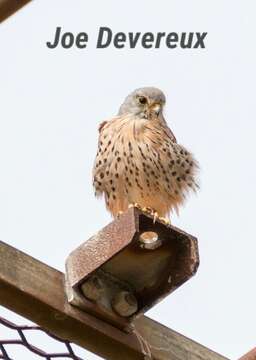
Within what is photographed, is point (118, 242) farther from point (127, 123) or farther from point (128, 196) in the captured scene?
point (127, 123)

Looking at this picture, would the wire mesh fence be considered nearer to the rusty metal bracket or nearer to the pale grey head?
the rusty metal bracket

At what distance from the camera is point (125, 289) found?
3754mm

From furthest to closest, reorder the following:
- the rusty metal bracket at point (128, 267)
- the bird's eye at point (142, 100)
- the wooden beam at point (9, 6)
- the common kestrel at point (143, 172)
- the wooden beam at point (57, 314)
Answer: the bird's eye at point (142, 100) < the common kestrel at point (143, 172) < the rusty metal bracket at point (128, 267) < the wooden beam at point (57, 314) < the wooden beam at point (9, 6)

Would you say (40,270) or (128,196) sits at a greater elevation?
(128,196)

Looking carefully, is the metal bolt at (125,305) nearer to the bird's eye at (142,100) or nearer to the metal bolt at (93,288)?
the metal bolt at (93,288)

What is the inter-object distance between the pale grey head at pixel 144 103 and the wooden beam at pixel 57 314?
4.09 meters

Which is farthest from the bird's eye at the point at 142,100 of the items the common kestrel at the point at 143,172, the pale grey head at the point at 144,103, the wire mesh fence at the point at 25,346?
the wire mesh fence at the point at 25,346

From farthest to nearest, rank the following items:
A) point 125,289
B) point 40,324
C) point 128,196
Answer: point 128,196 → point 125,289 → point 40,324

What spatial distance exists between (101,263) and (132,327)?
0.23m

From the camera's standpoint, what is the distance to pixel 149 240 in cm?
360

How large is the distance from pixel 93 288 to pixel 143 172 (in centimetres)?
311

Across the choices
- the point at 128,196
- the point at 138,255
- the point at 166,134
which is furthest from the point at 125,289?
the point at 166,134

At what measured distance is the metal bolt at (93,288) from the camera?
3.60 m

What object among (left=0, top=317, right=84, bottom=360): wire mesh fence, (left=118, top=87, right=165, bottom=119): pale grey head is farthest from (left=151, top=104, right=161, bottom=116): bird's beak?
(left=0, top=317, right=84, bottom=360): wire mesh fence
